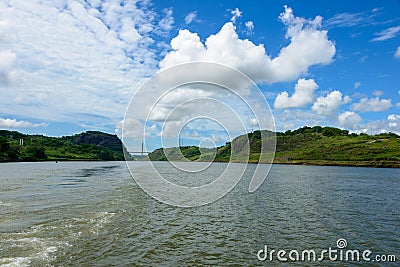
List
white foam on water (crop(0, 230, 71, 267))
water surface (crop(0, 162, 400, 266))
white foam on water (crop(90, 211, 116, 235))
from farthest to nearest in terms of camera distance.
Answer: white foam on water (crop(90, 211, 116, 235)), water surface (crop(0, 162, 400, 266)), white foam on water (crop(0, 230, 71, 267))

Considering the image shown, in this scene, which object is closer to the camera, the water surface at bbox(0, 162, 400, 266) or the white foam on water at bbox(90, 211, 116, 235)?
the water surface at bbox(0, 162, 400, 266)

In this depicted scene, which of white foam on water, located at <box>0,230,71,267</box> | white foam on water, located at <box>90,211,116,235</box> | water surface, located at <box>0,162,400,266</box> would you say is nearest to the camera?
white foam on water, located at <box>0,230,71,267</box>

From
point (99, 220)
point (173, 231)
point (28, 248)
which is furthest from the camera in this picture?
point (99, 220)

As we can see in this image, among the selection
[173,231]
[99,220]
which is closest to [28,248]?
[99,220]

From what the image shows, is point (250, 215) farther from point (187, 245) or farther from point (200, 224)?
point (187, 245)

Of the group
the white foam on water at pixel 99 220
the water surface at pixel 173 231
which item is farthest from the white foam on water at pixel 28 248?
the white foam on water at pixel 99 220

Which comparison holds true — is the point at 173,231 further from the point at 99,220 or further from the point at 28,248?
the point at 28,248

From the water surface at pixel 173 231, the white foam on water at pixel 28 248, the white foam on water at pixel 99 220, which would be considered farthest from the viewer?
the white foam on water at pixel 99 220

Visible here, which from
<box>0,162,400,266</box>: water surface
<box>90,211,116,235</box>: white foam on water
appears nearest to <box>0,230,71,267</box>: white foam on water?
<box>0,162,400,266</box>: water surface

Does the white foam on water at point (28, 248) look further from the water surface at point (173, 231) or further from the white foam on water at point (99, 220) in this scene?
the white foam on water at point (99, 220)

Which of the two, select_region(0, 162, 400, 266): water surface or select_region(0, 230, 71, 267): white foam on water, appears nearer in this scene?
select_region(0, 230, 71, 267): white foam on water

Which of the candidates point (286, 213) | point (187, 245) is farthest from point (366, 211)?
point (187, 245)

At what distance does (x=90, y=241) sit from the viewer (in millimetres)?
17125

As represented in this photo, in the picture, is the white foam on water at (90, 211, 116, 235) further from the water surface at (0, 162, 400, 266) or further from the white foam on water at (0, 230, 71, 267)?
the white foam on water at (0, 230, 71, 267)
